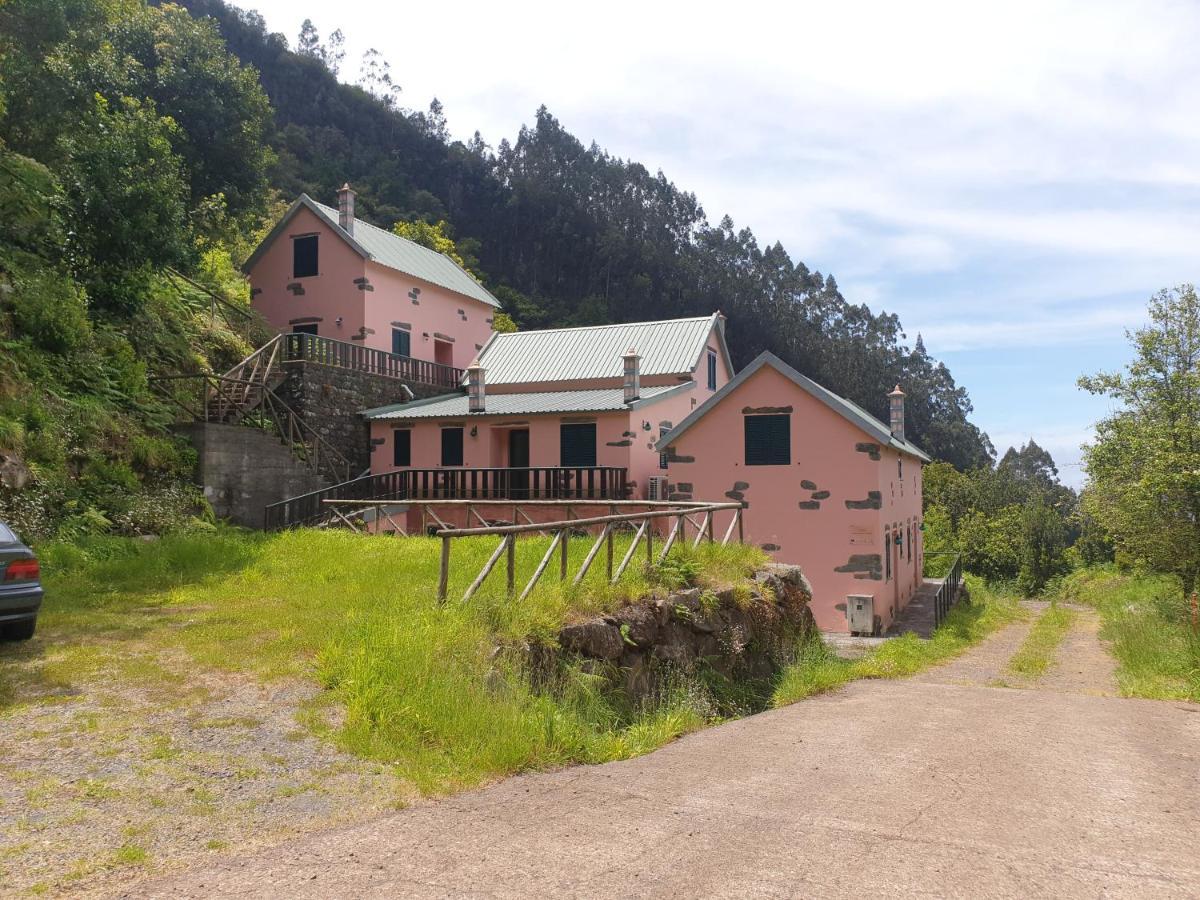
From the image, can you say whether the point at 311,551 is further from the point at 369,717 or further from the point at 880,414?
the point at 880,414

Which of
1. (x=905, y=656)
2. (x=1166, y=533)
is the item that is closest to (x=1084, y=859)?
(x=905, y=656)

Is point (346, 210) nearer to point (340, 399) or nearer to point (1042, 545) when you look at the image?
point (340, 399)

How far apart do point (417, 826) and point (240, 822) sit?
98 centimetres

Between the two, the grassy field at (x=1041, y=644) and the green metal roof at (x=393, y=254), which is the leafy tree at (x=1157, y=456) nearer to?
the grassy field at (x=1041, y=644)

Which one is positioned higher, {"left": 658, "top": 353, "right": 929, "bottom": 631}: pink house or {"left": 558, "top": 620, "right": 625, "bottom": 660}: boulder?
{"left": 658, "top": 353, "right": 929, "bottom": 631}: pink house

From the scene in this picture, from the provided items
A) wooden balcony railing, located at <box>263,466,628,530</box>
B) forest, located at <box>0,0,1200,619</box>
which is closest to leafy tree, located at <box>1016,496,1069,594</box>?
forest, located at <box>0,0,1200,619</box>

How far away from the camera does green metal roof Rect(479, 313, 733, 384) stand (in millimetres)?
28828

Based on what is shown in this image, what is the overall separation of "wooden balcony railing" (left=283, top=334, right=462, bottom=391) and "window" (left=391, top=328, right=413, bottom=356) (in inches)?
70.0

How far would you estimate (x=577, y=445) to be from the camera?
24.4 metres

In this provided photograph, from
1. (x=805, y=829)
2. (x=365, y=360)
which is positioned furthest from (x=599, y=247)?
(x=805, y=829)

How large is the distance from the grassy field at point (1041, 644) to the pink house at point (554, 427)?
1066 cm

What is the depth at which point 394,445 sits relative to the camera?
25.5m

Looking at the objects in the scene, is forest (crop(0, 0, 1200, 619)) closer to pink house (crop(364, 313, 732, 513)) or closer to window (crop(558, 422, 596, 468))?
pink house (crop(364, 313, 732, 513))

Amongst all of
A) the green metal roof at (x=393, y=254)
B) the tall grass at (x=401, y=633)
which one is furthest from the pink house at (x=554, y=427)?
the tall grass at (x=401, y=633)
